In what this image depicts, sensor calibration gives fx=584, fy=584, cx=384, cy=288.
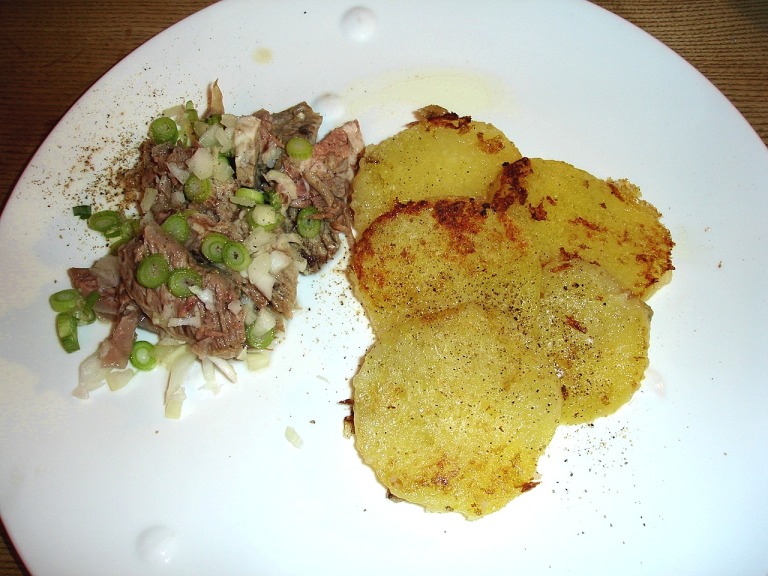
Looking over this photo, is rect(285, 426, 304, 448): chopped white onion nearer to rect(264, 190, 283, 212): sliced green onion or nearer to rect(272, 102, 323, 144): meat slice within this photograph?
rect(264, 190, 283, 212): sliced green onion

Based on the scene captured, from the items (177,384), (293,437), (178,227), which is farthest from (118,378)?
(293,437)

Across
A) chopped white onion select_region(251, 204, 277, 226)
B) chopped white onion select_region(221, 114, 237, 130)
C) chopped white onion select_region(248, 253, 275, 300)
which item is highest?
chopped white onion select_region(221, 114, 237, 130)

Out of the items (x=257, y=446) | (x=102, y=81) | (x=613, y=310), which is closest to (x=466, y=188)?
(x=613, y=310)

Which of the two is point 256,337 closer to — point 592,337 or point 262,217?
point 262,217

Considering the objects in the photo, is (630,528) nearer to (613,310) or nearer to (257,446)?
(613,310)

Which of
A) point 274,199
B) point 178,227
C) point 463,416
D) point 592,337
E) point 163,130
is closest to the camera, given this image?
point 463,416


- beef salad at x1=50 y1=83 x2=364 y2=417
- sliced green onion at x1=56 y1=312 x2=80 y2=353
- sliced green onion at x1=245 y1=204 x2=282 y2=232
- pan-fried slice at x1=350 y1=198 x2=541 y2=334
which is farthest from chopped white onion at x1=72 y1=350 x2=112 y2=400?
pan-fried slice at x1=350 y1=198 x2=541 y2=334
